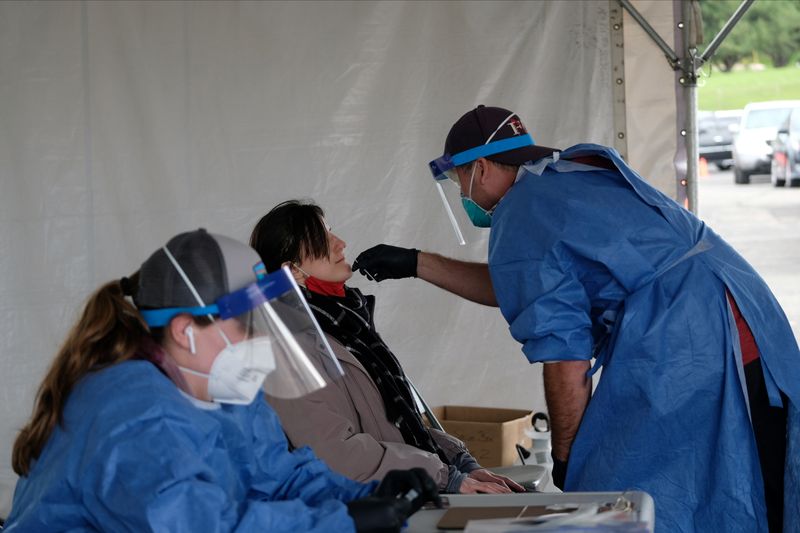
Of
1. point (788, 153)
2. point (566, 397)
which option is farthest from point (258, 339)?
point (788, 153)

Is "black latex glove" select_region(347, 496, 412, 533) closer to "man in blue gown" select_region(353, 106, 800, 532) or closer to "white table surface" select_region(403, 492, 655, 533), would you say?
"white table surface" select_region(403, 492, 655, 533)

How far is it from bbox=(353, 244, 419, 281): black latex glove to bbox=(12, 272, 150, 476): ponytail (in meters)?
1.03

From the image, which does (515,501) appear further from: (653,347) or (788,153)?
(788,153)

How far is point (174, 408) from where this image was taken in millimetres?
1494

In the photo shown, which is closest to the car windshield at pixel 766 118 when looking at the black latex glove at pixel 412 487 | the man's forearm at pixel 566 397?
the man's forearm at pixel 566 397

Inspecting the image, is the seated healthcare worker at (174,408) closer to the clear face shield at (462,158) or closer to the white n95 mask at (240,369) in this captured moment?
the white n95 mask at (240,369)

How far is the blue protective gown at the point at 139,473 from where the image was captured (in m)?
1.41

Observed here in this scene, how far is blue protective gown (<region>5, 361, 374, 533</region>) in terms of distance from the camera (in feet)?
4.63

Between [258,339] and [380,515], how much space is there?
13.0 inches

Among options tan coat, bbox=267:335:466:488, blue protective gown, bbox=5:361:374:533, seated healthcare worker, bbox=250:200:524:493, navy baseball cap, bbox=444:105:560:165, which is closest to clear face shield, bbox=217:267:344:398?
blue protective gown, bbox=5:361:374:533

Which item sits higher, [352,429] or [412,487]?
[412,487]

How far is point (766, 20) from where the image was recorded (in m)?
14.9

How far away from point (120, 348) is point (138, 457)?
211 millimetres

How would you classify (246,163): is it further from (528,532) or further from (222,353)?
(528,532)
